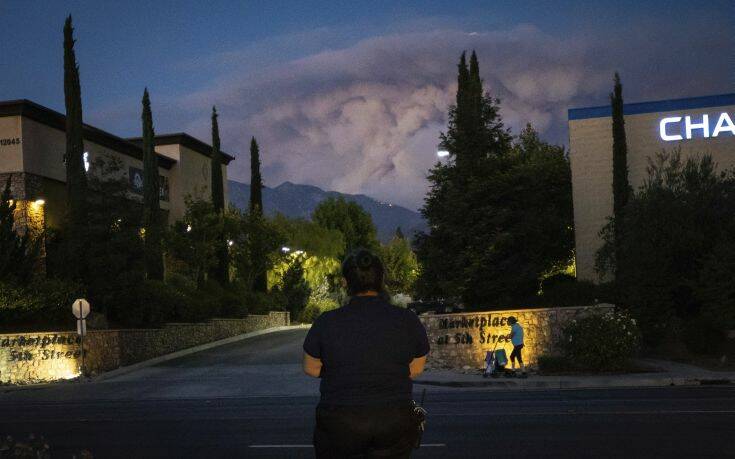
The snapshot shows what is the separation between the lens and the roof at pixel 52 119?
3575cm

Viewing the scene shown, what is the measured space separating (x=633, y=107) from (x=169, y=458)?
90.2 feet

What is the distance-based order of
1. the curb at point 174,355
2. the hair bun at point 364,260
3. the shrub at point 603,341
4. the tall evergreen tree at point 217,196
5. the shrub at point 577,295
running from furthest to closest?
the tall evergreen tree at point 217,196 → the curb at point 174,355 → the shrub at point 577,295 → the shrub at point 603,341 → the hair bun at point 364,260

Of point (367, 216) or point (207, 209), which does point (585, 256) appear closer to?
point (207, 209)

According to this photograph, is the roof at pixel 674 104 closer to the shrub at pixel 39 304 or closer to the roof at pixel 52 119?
the shrub at pixel 39 304

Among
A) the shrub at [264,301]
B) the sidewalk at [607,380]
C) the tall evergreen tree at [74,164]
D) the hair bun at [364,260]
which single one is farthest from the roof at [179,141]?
the hair bun at [364,260]

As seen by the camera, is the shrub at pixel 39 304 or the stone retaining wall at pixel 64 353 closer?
the stone retaining wall at pixel 64 353

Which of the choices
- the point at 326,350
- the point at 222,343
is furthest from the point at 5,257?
the point at 326,350

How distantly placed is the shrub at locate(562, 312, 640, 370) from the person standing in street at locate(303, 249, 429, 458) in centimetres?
1896

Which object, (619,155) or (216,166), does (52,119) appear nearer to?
(216,166)

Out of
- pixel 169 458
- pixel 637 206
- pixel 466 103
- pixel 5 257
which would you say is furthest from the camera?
pixel 466 103

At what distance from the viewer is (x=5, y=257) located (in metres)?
31.1

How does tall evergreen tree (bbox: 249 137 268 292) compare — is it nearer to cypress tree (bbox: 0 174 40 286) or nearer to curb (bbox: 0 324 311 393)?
curb (bbox: 0 324 311 393)

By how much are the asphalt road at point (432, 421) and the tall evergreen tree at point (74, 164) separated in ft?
28.0

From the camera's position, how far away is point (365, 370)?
4820mm
